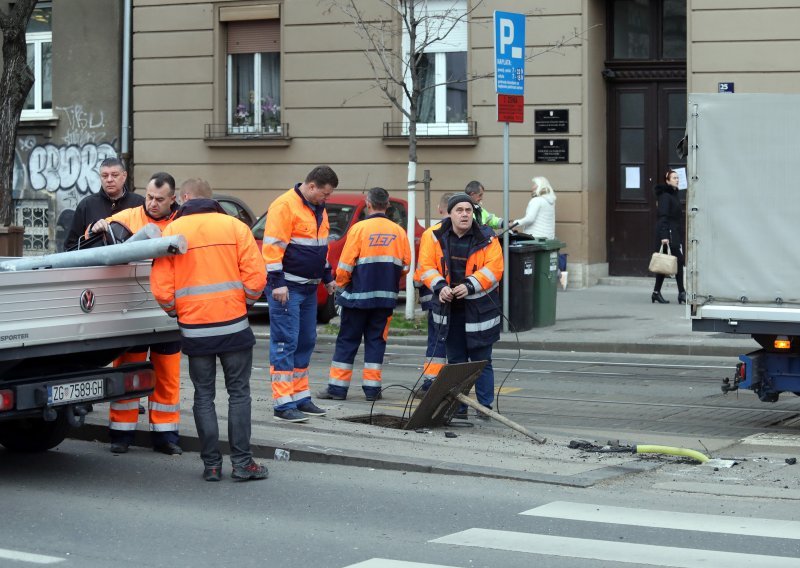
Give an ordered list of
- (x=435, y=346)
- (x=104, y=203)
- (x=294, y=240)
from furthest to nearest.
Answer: (x=435, y=346) < (x=294, y=240) < (x=104, y=203)

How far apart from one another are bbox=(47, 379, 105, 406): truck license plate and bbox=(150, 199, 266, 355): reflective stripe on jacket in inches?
22.6

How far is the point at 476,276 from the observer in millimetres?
9984

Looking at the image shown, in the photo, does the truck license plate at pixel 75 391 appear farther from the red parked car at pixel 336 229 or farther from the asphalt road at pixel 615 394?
the red parked car at pixel 336 229

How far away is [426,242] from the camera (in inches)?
404

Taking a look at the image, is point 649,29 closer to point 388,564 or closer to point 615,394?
point 615,394

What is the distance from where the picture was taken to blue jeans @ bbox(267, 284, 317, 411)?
10.1 metres

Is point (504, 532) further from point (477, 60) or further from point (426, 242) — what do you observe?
point (477, 60)

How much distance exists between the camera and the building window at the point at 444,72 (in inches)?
858

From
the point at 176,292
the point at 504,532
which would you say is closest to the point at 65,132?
the point at 176,292

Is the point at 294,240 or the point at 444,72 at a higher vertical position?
the point at 444,72

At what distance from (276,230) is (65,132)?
16.3 m

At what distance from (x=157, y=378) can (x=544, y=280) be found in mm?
8418

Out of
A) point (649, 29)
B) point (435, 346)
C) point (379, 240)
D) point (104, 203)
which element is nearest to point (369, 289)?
point (379, 240)

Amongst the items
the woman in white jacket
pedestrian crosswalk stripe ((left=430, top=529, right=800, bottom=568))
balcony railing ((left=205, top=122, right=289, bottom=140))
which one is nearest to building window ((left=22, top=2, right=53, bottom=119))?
balcony railing ((left=205, top=122, right=289, bottom=140))
